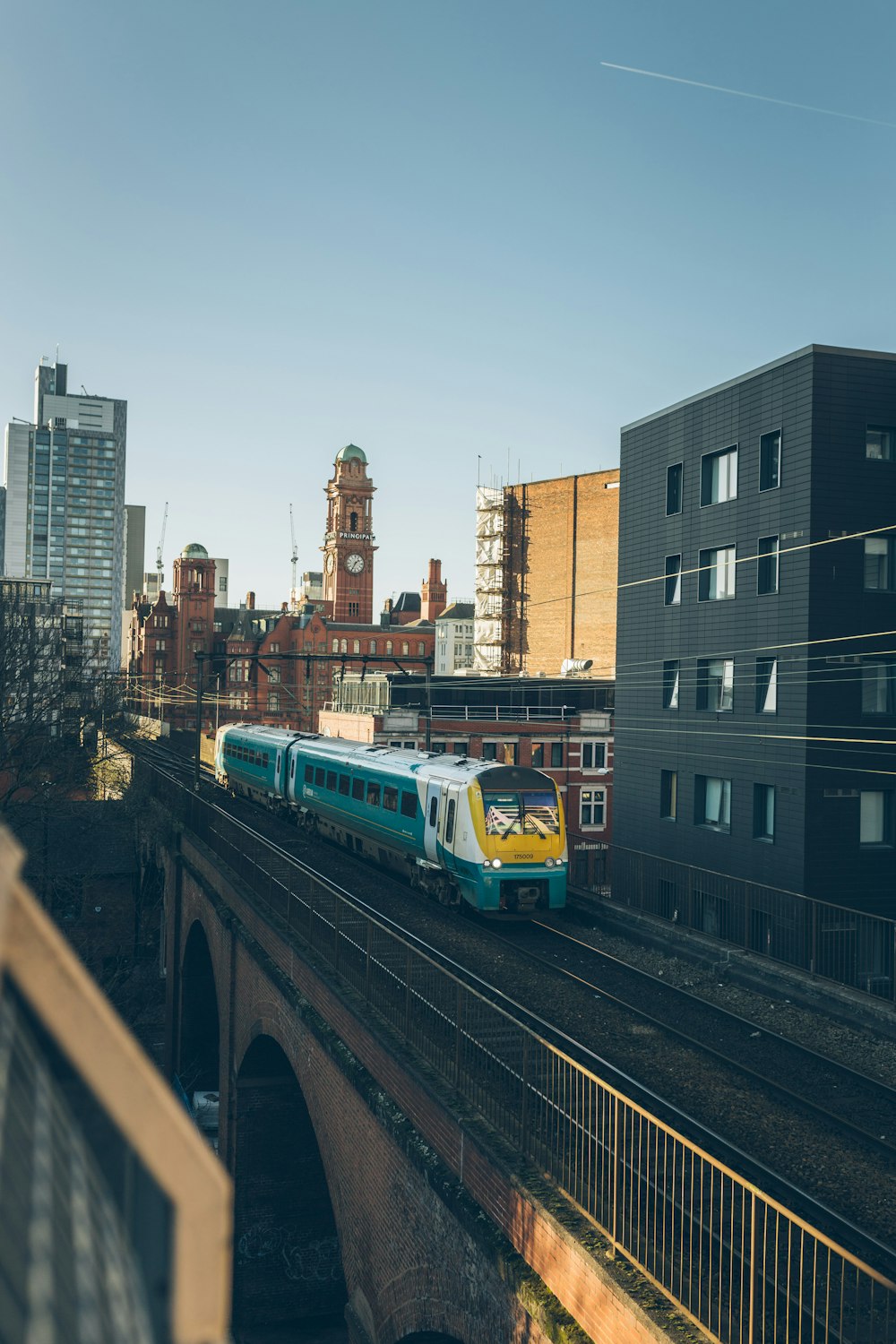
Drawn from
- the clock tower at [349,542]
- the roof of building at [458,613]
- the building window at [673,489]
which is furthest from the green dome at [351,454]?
the building window at [673,489]

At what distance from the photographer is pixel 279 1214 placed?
2289cm

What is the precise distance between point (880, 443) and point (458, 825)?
14.0 meters

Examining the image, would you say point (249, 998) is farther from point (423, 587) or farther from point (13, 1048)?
point (423, 587)

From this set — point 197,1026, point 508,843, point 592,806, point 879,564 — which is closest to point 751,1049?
point 508,843

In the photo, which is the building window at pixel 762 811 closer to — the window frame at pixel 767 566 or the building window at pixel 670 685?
A: the building window at pixel 670 685

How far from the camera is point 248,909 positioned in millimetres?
20875

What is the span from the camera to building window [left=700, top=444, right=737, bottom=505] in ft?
94.4

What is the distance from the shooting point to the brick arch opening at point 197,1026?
32.0m

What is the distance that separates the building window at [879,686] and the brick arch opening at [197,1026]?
19307mm

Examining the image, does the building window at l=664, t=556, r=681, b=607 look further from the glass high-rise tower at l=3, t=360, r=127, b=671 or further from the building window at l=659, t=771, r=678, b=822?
the glass high-rise tower at l=3, t=360, r=127, b=671

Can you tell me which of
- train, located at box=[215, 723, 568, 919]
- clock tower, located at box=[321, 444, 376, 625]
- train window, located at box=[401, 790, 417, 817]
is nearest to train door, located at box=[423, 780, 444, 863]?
train, located at box=[215, 723, 568, 919]

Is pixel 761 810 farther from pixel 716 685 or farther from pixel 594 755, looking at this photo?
pixel 594 755

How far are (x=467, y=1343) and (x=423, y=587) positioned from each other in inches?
5387

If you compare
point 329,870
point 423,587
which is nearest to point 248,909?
point 329,870
